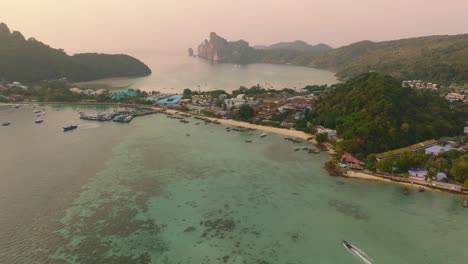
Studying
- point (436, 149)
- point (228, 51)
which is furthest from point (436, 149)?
point (228, 51)

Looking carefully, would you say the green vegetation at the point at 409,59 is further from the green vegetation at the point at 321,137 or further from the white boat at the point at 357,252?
the white boat at the point at 357,252

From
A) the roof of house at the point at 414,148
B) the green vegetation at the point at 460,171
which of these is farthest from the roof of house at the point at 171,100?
the green vegetation at the point at 460,171

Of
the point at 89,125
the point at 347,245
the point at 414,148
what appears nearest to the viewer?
the point at 347,245

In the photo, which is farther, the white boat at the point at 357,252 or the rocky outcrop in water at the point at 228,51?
the rocky outcrop in water at the point at 228,51

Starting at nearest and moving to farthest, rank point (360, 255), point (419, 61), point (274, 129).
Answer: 1. point (360, 255)
2. point (274, 129)
3. point (419, 61)

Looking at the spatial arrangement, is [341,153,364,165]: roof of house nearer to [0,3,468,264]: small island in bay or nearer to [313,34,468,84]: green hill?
[0,3,468,264]: small island in bay

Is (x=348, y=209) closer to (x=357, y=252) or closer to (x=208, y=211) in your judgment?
(x=357, y=252)

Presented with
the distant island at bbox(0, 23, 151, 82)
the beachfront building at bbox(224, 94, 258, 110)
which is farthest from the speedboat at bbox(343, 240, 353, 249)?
the distant island at bbox(0, 23, 151, 82)
